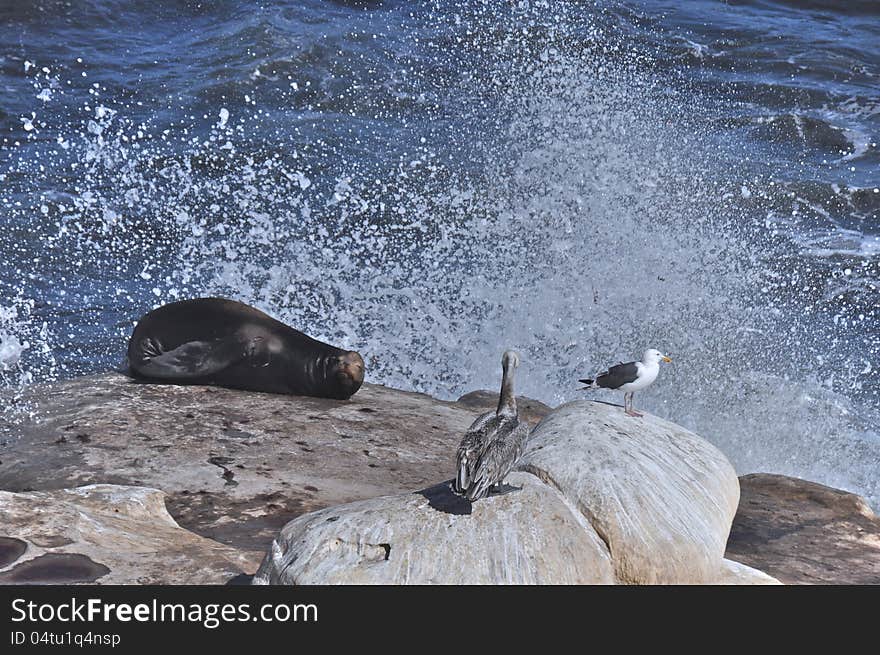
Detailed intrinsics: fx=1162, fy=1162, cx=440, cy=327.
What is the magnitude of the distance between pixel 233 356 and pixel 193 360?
287mm

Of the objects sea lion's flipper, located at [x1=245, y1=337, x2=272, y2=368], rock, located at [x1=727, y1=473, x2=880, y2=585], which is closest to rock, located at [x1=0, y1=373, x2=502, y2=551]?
sea lion's flipper, located at [x1=245, y1=337, x2=272, y2=368]

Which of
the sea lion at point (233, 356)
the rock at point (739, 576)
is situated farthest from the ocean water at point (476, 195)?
the rock at point (739, 576)

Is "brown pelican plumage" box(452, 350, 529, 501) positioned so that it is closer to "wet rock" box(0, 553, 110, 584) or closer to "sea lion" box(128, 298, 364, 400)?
"wet rock" box(0, 553, 110, 584)

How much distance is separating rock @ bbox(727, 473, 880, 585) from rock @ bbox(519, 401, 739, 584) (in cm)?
71

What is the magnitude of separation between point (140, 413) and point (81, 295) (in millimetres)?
4282

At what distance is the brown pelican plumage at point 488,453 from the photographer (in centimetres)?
445

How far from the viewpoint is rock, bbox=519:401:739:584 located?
487cm

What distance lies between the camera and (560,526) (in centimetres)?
467

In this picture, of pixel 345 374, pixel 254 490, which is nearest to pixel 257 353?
pixel 345 374

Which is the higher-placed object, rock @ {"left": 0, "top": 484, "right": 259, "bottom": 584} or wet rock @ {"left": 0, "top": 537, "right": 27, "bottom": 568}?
wet rock @ {"left": 0, "top": 537, "right": 27, "bottom": 568}

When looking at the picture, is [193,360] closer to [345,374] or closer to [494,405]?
[345,374]

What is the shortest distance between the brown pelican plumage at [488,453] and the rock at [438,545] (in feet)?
0.44

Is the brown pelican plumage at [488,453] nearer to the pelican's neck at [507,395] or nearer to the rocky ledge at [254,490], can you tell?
the pelican's neck at [507,395]
